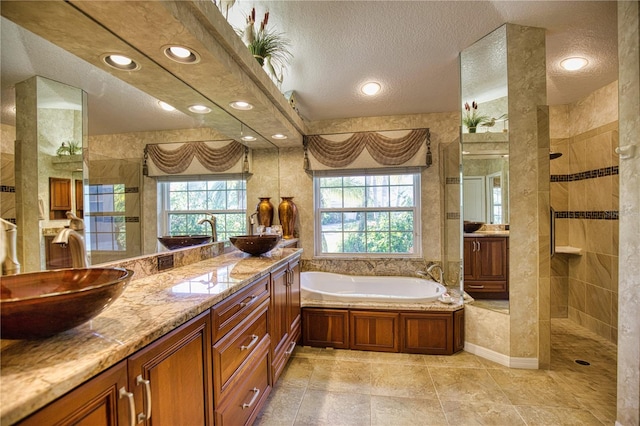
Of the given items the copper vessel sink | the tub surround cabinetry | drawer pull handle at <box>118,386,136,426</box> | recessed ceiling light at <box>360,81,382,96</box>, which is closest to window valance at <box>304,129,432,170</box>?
recessed ceiling light at <box>360,81,382,96</box>

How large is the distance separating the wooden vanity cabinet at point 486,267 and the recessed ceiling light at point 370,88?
1.70 m

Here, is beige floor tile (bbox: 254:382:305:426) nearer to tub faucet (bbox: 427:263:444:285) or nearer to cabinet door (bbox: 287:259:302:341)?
cabinet door (bbox: 287:259:302:341)

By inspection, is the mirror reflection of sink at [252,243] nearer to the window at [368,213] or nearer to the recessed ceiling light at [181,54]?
the recessed ceiling light at [181,54]

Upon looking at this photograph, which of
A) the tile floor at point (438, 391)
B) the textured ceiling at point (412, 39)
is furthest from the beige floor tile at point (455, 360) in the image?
the textured ceiling at point (412, 39)

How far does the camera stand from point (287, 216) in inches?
141

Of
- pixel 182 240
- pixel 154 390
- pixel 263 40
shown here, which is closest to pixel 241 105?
pixel 263 40

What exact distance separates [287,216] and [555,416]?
9.47ft

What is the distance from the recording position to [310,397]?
1.98 m

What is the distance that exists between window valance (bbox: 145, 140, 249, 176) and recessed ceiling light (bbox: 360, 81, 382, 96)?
1.40m

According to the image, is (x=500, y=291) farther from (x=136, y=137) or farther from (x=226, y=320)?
(x=136, y=137)

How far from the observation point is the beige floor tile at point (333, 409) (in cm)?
175

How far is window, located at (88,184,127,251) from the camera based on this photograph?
4.47 feet

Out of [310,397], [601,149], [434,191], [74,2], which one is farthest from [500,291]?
[74,2]

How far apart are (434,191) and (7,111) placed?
3.54 metres
